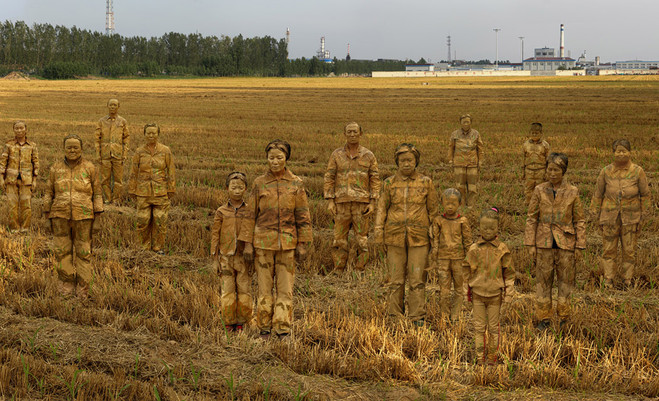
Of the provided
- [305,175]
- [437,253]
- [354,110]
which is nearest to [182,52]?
[354,110]

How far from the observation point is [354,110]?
137 ft

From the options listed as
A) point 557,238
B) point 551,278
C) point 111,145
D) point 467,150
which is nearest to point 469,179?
point 467,150

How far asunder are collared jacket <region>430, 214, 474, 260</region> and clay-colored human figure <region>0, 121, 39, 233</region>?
23.9 feet

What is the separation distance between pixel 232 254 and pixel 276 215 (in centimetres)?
59

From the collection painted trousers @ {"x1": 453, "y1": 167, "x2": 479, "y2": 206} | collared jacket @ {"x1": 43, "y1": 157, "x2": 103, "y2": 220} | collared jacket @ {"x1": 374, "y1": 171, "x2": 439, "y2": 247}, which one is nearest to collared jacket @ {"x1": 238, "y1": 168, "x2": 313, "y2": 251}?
collared jacket @ {"x1": 374, "y1": 171, "x2": 439, "y2": 247}

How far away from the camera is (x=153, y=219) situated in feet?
34.5

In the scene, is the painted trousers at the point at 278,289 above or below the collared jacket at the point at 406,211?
below

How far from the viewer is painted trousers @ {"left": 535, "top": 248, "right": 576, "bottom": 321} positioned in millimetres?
7184

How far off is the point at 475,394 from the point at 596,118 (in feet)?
98.0

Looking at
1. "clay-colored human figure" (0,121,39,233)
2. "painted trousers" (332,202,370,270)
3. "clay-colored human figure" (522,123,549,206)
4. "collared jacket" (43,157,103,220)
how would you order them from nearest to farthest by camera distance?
1. "collared jacket" (43,157,103,220)
2. "painted trousers" (332,202,370,270)
3. "clay-colored human figure" (0,121,39,233)
4. "clay-colored human figure" (522,123,549,206)

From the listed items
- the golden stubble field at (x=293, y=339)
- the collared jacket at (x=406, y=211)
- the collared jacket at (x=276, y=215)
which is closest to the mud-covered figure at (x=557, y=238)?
the golden stubble field at (x=293, y=339)

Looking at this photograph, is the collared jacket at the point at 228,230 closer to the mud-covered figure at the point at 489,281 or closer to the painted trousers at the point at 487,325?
the mud-covered figure at the point at 489,281

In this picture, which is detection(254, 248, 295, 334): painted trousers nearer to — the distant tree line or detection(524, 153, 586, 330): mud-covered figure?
detection(524, 153, 586, 330): mud-covered figure

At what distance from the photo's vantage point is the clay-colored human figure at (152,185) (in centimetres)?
1041
